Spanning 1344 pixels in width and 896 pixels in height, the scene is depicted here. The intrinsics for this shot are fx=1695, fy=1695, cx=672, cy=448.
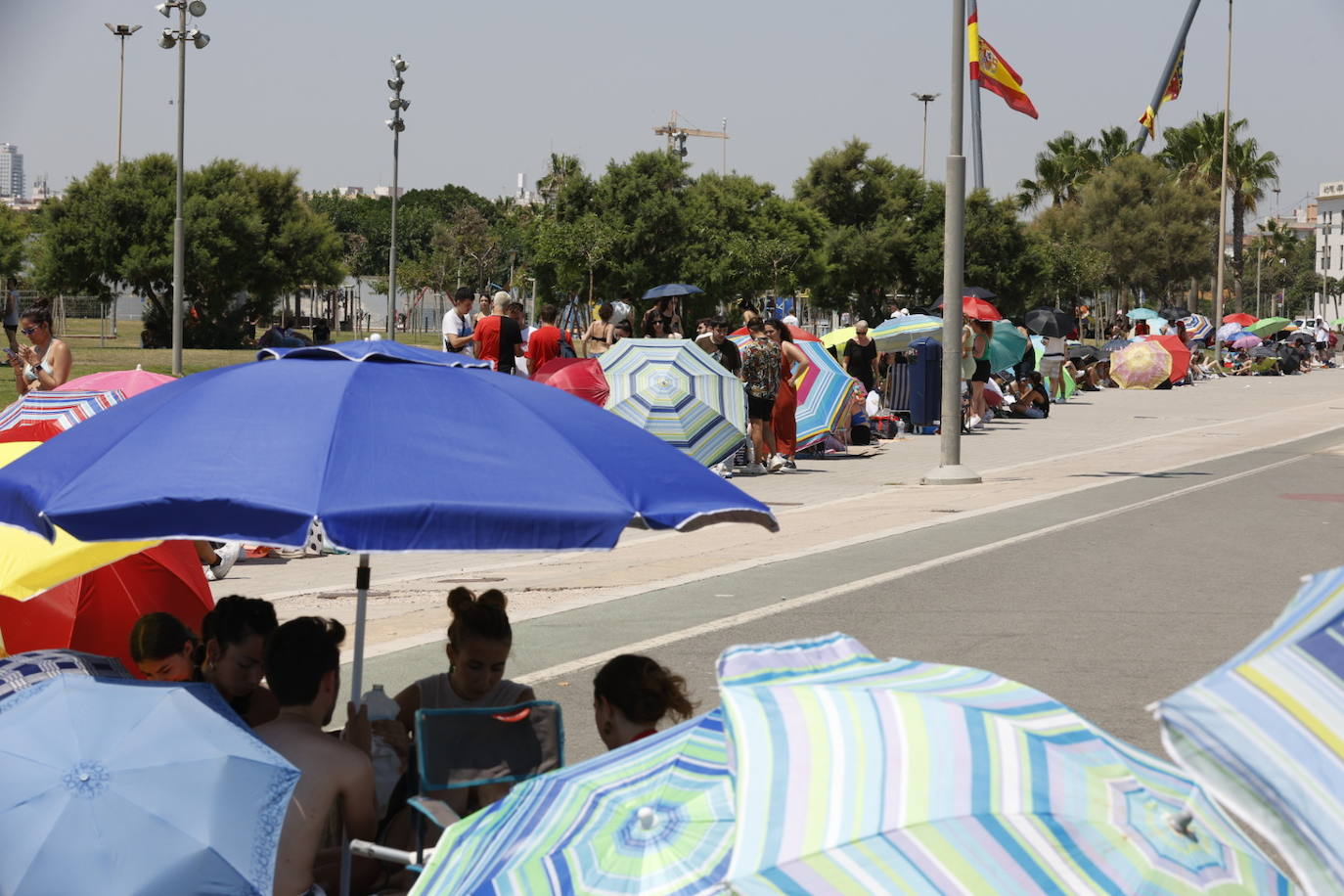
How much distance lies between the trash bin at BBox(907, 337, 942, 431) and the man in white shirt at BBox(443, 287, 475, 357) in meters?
7.73

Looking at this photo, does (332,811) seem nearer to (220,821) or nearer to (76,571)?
(220,821)

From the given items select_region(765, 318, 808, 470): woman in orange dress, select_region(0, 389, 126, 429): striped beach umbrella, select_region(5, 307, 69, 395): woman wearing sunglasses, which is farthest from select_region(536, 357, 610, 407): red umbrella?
select_region(0, 389, 126, 429): striped beach umbrella

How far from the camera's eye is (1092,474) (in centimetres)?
2005

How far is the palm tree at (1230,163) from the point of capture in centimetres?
7894

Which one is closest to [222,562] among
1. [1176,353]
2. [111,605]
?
[111,605]

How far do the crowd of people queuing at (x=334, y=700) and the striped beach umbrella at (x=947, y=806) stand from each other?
1961 mm

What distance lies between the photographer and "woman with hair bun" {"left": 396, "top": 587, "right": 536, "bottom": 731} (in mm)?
5578

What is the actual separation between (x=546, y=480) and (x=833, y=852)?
7.11ft

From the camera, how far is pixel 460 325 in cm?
1988

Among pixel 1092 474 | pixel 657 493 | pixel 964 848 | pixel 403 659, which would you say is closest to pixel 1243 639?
pixel 403 659

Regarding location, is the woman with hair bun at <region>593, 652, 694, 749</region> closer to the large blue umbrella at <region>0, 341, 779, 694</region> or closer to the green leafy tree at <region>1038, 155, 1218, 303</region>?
the large blue umbrella at <region>0, 341, 779, 694</region>

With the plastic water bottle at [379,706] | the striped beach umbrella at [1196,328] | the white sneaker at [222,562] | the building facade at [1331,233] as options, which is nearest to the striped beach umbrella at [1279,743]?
the plastic water bottle at [379,706]

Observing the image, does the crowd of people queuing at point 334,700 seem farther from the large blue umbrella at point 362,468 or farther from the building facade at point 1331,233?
the building facade at point 1331,233

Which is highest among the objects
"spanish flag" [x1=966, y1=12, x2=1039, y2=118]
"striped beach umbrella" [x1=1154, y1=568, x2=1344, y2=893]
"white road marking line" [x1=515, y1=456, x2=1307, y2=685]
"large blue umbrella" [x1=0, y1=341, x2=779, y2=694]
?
"spanish flag" [x1=966, y1=12, x2=1039, y2=118]
